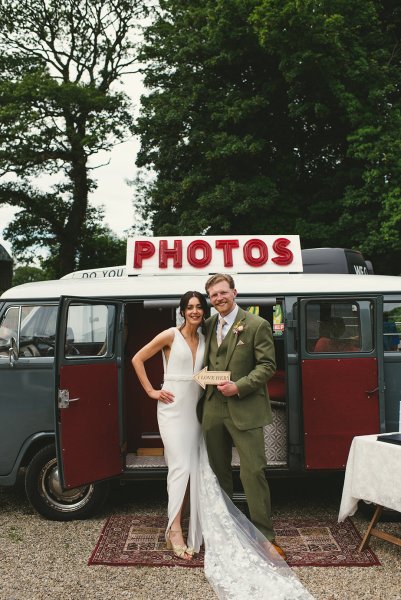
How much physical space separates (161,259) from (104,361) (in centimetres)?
131

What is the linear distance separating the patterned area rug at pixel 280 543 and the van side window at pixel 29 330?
1775mm

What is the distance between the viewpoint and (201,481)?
4.85 m

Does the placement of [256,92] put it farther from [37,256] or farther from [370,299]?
[370,299]

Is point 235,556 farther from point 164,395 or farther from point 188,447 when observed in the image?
point 164,395

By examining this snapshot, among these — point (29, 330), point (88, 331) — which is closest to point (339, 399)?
point (88, 331)

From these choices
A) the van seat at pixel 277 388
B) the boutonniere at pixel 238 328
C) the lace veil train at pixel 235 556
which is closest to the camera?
the lace veil train at pixel 235 556

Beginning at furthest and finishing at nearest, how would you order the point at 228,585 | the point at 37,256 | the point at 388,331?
the point at 37,256
the point at 388,331
the point at 228,585

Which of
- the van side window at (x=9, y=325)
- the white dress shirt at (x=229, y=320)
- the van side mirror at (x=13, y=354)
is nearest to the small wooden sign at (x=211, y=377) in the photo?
the white dress shirt at (x=229, y=320)

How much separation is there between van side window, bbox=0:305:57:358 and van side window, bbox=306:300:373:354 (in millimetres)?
2508

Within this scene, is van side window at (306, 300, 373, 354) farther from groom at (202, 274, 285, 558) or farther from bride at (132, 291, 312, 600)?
bride at (132, 291, 312, 600)

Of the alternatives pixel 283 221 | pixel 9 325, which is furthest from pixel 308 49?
pixel 9 325

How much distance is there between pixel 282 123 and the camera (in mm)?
19969

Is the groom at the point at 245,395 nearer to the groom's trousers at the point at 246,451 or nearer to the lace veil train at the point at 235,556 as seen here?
the groom's trousers at the point at 246,451

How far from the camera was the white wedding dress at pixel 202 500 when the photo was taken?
429 centimetres
